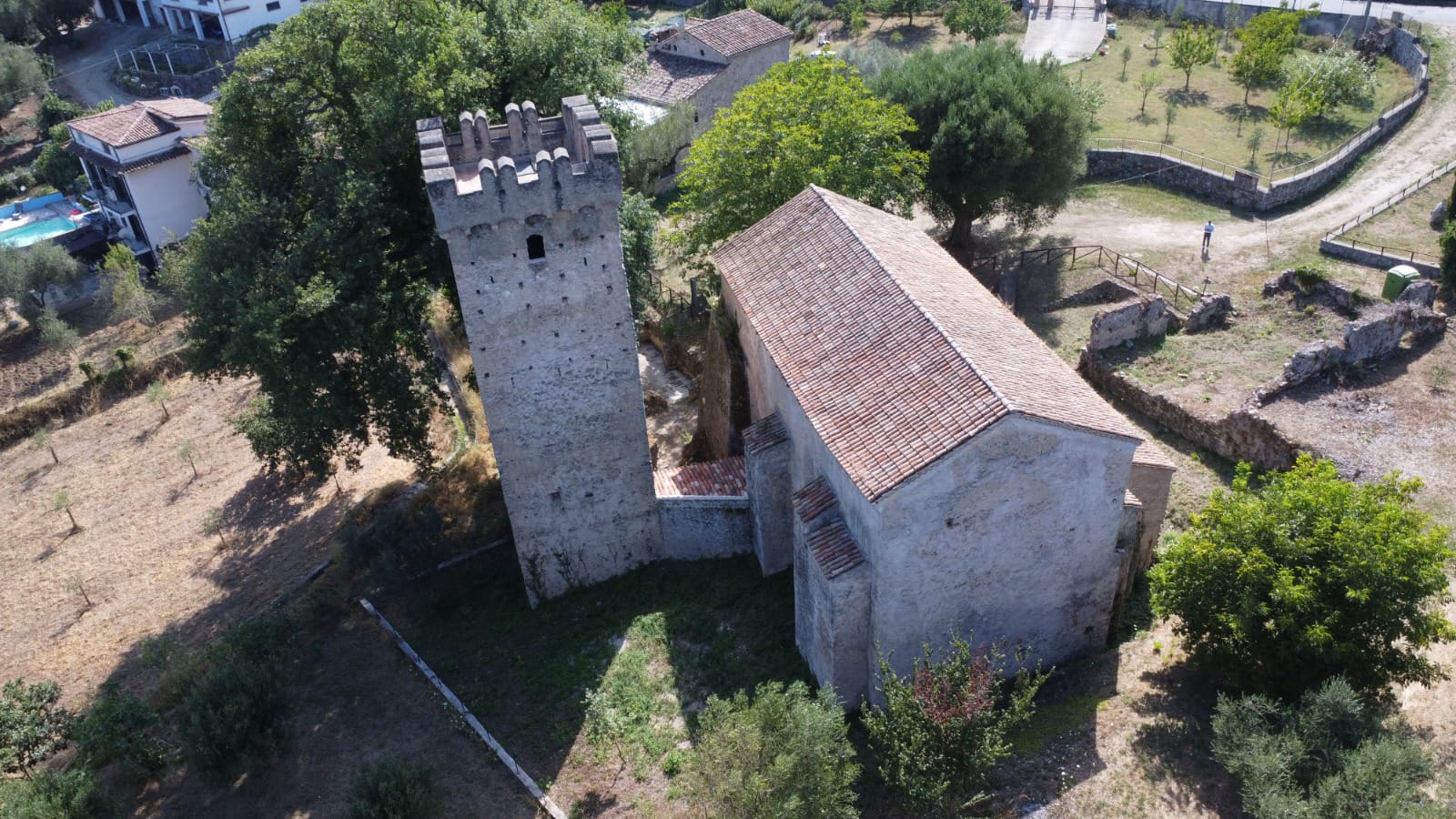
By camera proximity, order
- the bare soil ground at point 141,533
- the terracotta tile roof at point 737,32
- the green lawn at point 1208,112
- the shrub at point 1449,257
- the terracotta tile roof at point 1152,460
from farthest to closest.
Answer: the terracotta tile roof at point 737,32, the green lawn at point 1208,112, the shrub at point 1449,257, the bare soil ground at point 141,533, the terracotta tile roof at point 1152,460

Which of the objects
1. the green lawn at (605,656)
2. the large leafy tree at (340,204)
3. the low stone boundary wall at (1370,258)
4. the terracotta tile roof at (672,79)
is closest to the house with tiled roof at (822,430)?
the green lawn at (605,656)

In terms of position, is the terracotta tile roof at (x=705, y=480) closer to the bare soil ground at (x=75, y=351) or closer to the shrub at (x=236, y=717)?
the shrub at (x=236, y=717)

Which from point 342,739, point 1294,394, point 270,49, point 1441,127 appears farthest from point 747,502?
point 1441,127

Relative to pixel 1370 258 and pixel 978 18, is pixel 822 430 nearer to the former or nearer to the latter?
pixel 1370 258

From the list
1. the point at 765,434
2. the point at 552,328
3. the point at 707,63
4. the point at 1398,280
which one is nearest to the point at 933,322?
the point at 765,434

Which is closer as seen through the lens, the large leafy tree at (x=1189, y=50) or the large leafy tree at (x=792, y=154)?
the large leafy tree at (x=792, y=154)

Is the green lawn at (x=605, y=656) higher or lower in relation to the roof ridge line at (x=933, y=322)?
lower
